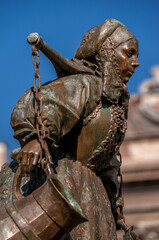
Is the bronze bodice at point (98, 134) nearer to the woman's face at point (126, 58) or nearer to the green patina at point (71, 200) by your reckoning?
the woman's face at point (126, 58)

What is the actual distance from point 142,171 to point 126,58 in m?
10.0

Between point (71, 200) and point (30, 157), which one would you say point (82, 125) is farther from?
point (71, 200)

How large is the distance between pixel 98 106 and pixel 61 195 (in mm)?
766

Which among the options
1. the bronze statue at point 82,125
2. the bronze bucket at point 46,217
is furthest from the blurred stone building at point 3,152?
the bronze bucket at point 46,217

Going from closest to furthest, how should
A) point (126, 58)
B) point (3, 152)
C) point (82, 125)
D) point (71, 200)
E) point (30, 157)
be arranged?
1. point (71, 200)
2. point (30, 157)
3. point (82, 125)
4. point (126, 58)
5. point (3, 152)

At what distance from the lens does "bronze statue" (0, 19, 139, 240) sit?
3.73 m

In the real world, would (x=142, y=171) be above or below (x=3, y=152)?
below

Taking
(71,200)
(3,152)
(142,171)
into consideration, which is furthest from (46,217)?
(3,152)

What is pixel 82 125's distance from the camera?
157 inches

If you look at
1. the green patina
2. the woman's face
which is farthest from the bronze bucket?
the woman's face

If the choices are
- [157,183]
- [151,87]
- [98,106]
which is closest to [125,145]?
[157,183]

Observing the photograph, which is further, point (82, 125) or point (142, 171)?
point (142, 171)

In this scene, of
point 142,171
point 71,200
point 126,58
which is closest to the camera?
point 71,200

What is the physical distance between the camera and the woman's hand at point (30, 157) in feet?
11.7
